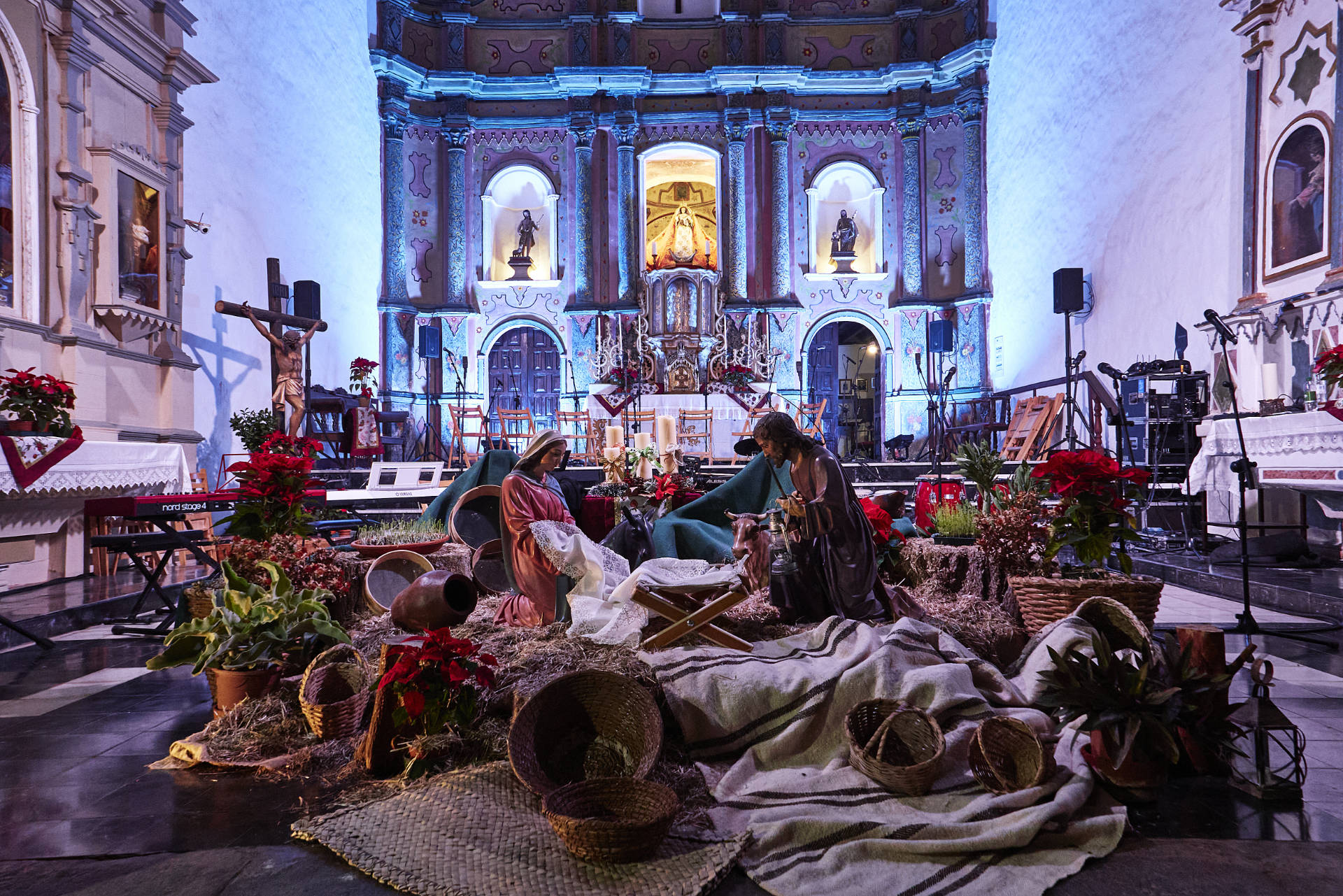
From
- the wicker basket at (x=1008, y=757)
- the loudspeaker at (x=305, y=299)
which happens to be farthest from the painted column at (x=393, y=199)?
the wicker basket at (x=1008, y=757)

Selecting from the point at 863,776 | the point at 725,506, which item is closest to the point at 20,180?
the point at 725,506

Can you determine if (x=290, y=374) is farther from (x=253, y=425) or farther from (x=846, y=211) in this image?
(x=846, y=211)

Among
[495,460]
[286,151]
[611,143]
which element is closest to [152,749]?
[495,460]

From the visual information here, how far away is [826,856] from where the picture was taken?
213 centimetres

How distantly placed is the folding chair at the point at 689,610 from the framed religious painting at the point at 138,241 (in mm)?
7581

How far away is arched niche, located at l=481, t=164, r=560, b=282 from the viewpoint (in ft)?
54.9

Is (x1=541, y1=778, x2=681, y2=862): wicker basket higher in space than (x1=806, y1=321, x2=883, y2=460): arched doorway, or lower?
lower

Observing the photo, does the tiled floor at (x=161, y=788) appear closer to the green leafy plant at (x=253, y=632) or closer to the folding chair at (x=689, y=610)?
the green leafy plant at (x=253, y=632)

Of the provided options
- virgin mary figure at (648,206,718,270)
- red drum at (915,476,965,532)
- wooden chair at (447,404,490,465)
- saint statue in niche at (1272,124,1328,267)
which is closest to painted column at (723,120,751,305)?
virgin mary figure at (648,206,718,270)

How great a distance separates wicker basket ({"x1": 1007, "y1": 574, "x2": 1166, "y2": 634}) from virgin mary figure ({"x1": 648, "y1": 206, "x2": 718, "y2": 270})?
44.0ft

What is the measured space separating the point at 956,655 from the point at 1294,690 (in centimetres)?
174

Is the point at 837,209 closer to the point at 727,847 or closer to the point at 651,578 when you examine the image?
the point at 651,578

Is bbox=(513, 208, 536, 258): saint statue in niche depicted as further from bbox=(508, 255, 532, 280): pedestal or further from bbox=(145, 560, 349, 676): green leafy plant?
bbox=(145, 560, 349, 676): green leafy plant

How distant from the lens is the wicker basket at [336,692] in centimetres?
295
